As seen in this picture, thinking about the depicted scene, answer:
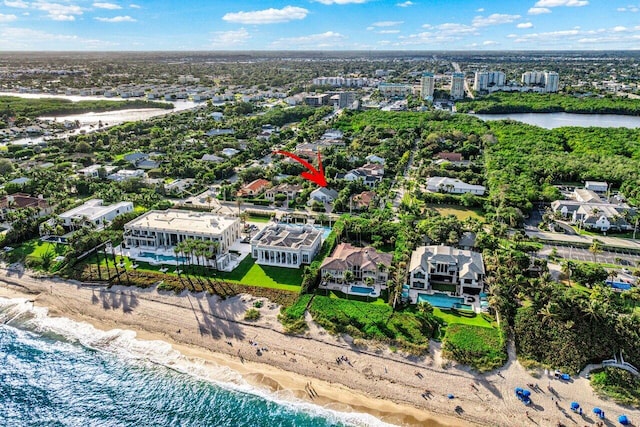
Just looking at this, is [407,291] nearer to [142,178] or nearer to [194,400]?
[194,400]

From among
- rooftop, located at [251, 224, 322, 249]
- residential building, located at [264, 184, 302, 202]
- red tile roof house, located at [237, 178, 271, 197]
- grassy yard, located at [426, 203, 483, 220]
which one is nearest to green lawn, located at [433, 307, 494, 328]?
rooftop, located at [251, 224, 322, 249]

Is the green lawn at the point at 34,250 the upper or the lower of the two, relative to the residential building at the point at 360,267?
lower

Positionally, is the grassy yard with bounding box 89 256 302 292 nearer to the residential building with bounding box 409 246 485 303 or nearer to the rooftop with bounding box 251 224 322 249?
the rooftop with bounding box 251 224 322 249

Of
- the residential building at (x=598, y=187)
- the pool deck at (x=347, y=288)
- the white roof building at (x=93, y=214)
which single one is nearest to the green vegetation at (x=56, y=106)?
the white roof building at (x=93, y=214)

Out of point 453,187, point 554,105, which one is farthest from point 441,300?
point 554,105

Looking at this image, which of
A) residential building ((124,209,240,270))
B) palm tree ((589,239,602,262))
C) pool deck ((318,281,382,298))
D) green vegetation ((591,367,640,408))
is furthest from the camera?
residential building ((124,209,240,270))

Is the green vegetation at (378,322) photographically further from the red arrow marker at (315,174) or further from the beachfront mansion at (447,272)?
the red arrow marker at (315,174)

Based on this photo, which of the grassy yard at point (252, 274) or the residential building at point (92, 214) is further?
the residential building at point (92, 214)
